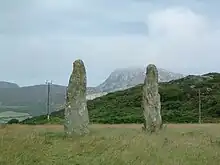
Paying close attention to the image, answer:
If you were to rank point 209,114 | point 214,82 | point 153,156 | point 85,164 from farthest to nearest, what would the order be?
point 214,82 → point 209,114 → point 153,156 → point 85,164

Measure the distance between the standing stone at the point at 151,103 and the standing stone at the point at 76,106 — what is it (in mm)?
5024

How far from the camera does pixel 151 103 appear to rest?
29.9 m

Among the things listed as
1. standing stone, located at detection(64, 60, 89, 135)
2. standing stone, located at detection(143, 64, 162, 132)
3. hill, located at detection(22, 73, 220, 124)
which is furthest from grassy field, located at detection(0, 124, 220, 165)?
hill, located at detection(22, 73, 220, 124)

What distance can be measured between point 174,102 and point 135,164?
7775 centimetres

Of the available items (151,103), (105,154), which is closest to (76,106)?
(151,103)

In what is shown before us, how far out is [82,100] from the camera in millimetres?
26047

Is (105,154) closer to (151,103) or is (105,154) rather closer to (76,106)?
(76,106)

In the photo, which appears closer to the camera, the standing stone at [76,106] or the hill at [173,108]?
the standing stone at [76,106]

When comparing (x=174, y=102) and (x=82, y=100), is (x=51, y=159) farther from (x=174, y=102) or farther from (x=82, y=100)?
(x=174, y=102)

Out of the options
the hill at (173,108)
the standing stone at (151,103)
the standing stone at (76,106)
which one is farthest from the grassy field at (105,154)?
the hill at (173,108)

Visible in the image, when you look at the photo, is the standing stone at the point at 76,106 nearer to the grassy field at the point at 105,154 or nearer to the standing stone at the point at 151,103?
the standing stone at the point at 151,103

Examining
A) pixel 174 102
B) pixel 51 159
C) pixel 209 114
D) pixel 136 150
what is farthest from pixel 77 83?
pixel 174 102

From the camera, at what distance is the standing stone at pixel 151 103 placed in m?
29.4

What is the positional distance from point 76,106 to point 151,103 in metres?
6.11
